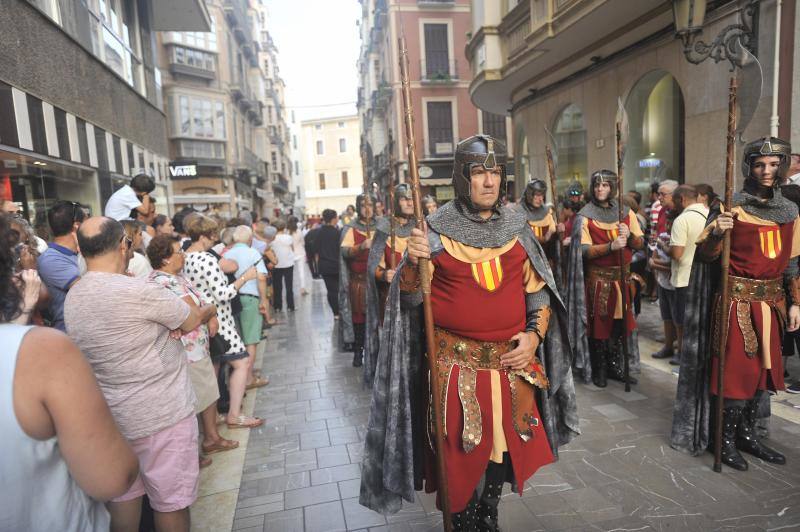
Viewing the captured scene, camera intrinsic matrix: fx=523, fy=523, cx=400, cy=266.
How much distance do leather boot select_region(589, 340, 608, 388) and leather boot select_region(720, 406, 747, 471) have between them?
1.65 meters

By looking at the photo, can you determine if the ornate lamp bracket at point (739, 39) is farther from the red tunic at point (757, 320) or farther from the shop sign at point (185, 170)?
the shop sign at point (185, 170)

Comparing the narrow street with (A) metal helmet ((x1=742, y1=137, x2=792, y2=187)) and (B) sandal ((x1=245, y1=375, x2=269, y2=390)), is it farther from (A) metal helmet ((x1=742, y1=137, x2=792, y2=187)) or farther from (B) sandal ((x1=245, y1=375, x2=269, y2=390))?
(A) metal helmet ((x1=742, y1=137, x2=792, y2=187))

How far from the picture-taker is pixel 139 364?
2.51m

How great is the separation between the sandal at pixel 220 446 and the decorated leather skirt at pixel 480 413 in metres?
2.45

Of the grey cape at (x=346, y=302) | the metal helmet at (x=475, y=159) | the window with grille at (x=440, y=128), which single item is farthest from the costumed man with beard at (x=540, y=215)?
the window with grille at (x=440, y=128)

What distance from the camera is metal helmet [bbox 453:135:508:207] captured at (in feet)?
8.08

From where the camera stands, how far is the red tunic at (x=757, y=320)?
343cm

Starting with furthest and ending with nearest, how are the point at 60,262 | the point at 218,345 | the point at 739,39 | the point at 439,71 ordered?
the point at 439,71, the point at 739,39, the point at 218,345, the point at 60,262

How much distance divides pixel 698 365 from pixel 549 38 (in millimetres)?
7558

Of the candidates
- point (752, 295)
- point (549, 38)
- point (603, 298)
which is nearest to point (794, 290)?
point (752, 295)

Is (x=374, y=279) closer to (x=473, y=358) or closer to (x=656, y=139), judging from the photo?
(x=473, y=358)

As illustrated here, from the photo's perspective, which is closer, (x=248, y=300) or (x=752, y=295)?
(x=752, y=295)

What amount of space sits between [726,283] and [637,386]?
6.88 ft

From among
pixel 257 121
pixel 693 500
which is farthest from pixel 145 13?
pixel 257 121
